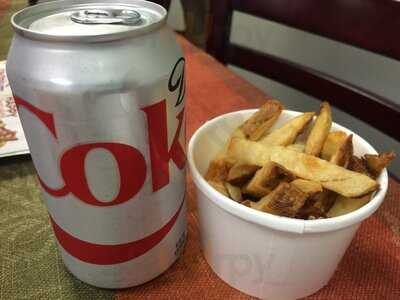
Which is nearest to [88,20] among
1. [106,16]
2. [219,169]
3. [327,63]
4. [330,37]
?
[106,16]

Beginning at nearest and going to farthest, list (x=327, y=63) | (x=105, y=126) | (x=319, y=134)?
(x=105, y=126)
(x=319, y=134)
(x=327, y=63)

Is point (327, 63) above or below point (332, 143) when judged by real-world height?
below

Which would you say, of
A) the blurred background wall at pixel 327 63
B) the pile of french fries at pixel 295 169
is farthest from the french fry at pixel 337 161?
the blurred background wall at pixel 327 63

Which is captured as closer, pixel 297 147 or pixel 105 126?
pixel 105 126

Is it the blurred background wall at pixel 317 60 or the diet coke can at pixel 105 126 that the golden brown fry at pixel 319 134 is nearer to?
the diet coke can at pixel 105 126

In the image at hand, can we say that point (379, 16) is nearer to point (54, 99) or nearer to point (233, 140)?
point (233, 140)

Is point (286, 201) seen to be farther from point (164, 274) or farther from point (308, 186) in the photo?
point (164, 274)

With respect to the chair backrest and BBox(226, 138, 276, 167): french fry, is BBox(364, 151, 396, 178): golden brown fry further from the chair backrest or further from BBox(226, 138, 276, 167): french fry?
the chair backrest

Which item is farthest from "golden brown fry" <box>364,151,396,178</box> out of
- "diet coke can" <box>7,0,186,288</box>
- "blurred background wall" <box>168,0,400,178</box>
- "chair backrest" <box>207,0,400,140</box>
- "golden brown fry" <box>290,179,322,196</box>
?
"blurred background wall" <box>168,0,400,178</box>
